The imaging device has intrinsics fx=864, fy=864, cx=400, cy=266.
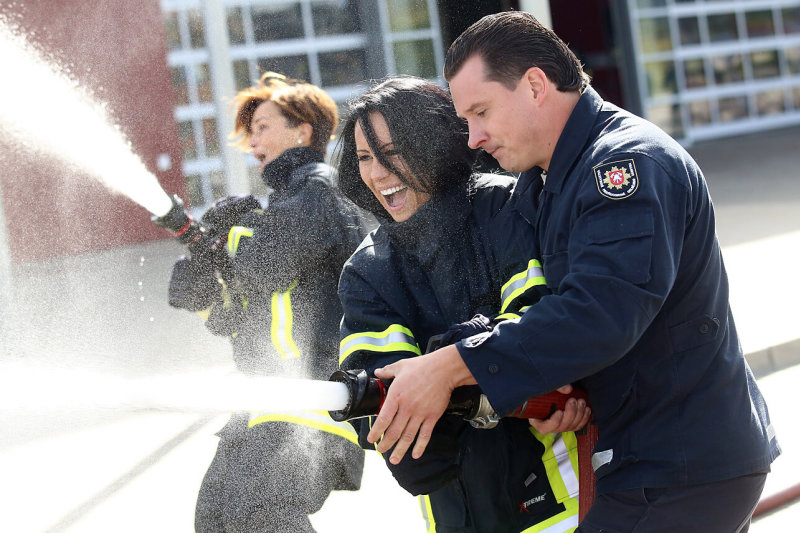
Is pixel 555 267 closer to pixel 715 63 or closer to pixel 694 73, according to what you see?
pixel 694 73

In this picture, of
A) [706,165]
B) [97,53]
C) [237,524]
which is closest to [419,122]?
[237,524]

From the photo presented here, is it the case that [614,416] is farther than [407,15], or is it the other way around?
[407,15]

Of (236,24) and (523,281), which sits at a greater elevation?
(236,24)

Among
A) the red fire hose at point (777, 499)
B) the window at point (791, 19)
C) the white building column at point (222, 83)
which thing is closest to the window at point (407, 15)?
the white building column at point (222, 83)

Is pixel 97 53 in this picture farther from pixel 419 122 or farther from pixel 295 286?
pixel 419 122

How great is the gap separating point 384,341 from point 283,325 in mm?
839

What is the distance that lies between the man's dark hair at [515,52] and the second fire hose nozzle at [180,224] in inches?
54.2

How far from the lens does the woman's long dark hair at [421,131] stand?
2033 millimetres

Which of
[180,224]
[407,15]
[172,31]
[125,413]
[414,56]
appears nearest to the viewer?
[180,224]

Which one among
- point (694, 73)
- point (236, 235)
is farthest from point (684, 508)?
point (694, 73)

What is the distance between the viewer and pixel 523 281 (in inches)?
71.1

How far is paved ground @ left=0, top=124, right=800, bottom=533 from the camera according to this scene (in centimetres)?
365

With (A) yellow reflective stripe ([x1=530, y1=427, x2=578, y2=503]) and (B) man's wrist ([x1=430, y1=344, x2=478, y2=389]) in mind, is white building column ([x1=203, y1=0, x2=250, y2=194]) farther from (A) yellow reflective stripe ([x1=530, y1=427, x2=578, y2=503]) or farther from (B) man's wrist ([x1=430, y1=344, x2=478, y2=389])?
(B) man's wrist ([x1=430, y1=344, x2=478, y2=389])

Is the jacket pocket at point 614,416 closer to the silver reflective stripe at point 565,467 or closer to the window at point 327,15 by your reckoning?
the silver reflective stripe at point 565,467
